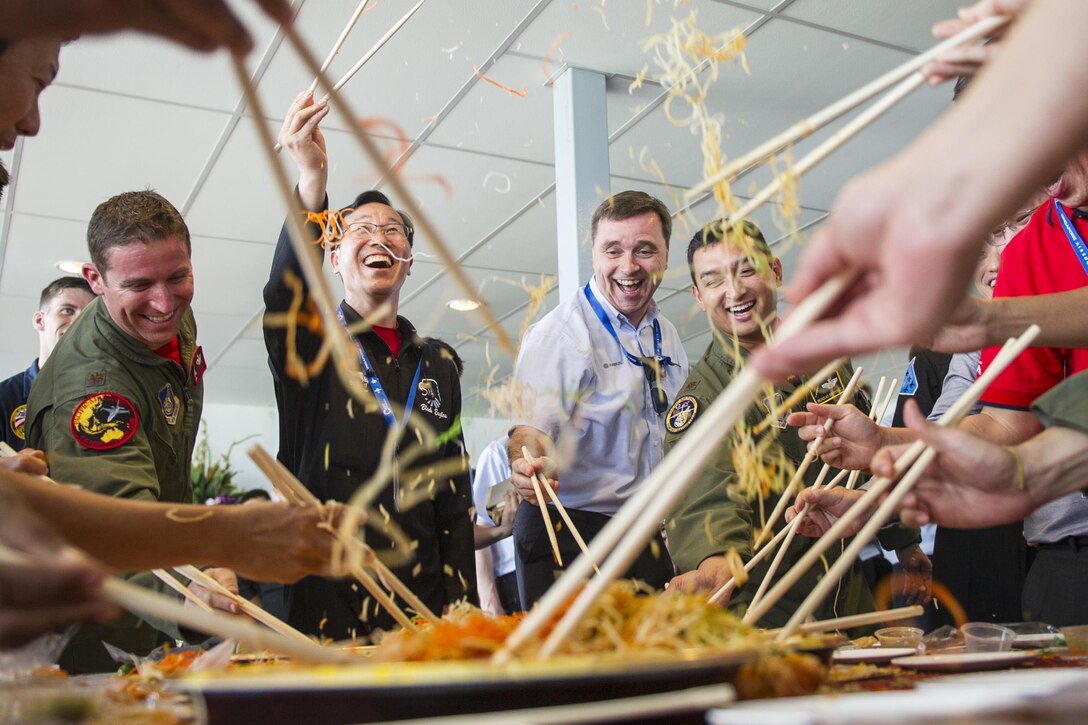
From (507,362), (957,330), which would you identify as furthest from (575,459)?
(507,362)

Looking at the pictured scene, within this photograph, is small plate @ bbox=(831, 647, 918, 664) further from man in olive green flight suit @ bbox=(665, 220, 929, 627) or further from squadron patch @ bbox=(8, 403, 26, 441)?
squadron patch @ bbox=(8, 403, 26, 441)

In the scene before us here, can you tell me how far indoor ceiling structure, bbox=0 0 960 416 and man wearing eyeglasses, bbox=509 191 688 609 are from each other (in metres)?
0.19

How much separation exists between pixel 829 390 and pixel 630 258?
0.73 meters

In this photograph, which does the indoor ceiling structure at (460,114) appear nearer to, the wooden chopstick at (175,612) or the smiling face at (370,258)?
the smiling face at (370,258)

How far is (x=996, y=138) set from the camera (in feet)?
1.87

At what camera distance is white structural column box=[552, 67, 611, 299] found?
128 inches

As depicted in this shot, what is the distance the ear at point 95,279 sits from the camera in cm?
220

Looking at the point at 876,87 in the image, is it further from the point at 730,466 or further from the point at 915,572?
the point at 915,572

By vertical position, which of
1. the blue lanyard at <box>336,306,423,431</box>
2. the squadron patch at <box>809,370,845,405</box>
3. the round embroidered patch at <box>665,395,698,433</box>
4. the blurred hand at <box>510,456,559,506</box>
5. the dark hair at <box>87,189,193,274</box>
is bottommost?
the blurred hand at <box>510,456,559,506</box>

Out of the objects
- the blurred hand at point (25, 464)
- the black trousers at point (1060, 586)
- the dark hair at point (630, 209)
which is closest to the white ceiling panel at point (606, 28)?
the dark hair at point (630, 209)

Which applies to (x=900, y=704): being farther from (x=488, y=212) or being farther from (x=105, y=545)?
(x=488, y=212)

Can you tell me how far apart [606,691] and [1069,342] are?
43.3 inches

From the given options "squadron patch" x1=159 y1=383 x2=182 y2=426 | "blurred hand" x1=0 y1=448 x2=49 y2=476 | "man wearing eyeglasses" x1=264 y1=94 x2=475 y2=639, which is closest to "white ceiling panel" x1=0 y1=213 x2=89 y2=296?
"man wearing eyeglasses" x1=264 y1=94 x2=475 y2=639

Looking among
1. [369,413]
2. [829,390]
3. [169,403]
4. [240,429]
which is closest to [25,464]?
[169,403]
